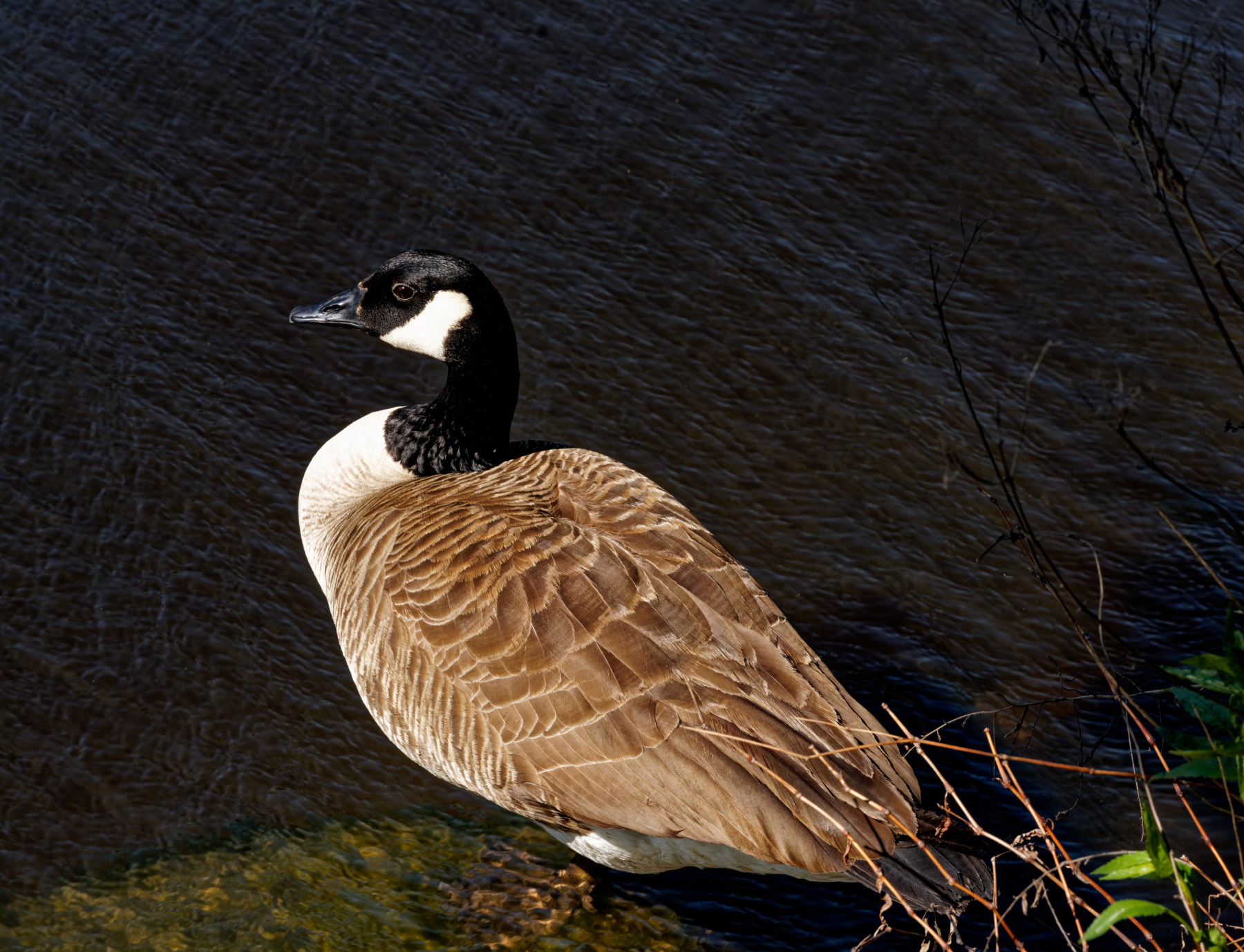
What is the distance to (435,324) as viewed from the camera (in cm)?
450

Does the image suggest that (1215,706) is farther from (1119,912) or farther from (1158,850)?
(1119,912)

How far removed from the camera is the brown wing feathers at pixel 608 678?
3.32 metres

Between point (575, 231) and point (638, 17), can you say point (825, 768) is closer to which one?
point (575, 231)

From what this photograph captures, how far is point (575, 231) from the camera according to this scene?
21.4 feet

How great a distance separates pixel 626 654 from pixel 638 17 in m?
5.55

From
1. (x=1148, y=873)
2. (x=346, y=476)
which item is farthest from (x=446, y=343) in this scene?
(x=1148, y=873)

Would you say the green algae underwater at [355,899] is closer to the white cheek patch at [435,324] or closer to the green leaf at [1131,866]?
the white cheek patch at [435,324]

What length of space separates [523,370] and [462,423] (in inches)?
52.4

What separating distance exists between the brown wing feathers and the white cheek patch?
77cm

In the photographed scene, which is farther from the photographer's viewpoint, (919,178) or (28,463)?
(919,178)

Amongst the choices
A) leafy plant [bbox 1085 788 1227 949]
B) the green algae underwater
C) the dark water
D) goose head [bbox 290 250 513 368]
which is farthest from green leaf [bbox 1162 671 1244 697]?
goose head [bbox 290 250 513 368]

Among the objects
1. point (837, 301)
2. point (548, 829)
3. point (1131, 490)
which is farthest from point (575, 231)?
point (548, 829)

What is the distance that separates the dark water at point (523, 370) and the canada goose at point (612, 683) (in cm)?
57

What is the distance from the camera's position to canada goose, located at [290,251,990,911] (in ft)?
10.8
